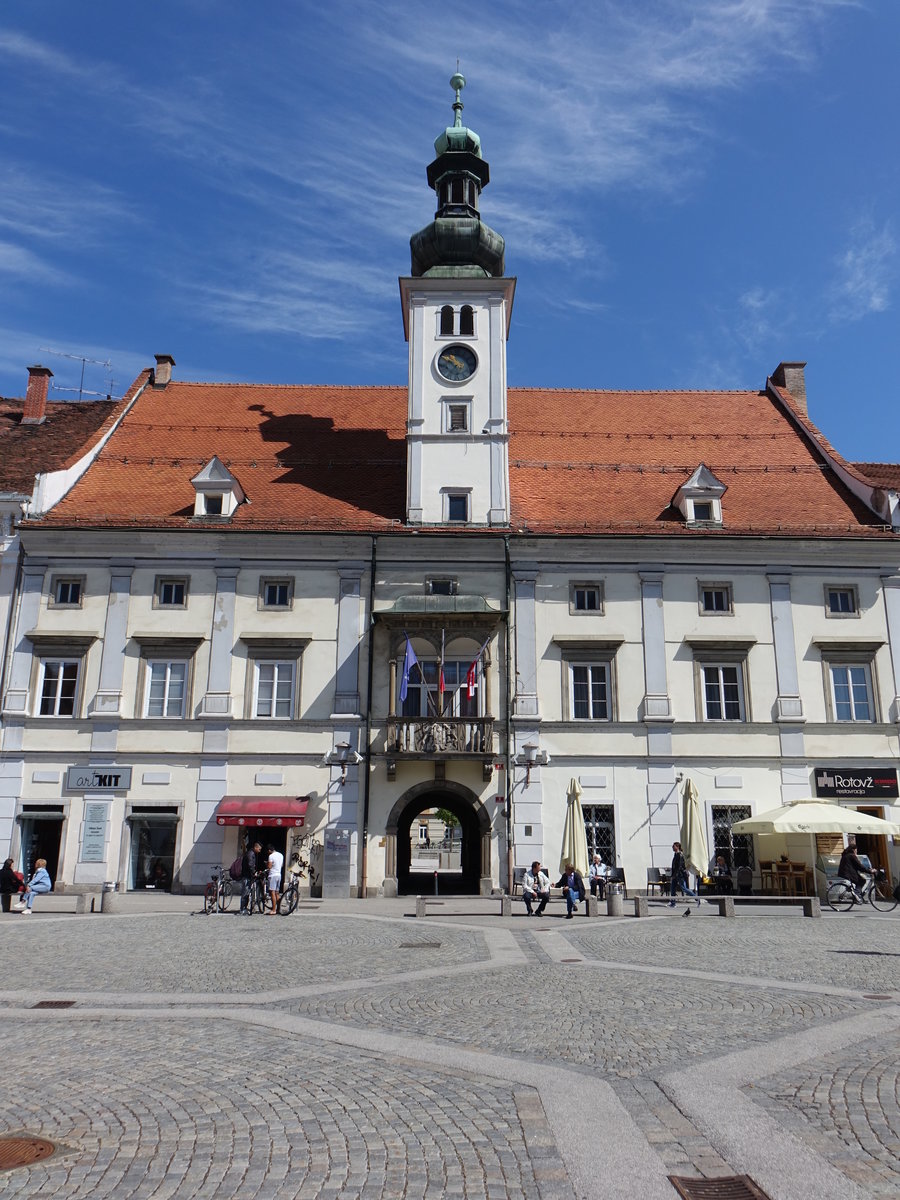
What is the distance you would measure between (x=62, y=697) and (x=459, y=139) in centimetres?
2572

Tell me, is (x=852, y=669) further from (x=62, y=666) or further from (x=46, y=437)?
(x=46, y=437)

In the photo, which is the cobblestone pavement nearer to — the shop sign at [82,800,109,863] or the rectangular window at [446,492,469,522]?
the shop sign at [82,800,109,863]

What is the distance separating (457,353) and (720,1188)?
102 feet

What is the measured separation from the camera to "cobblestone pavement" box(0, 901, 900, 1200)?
6152mm

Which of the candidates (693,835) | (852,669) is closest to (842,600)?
(852,669)

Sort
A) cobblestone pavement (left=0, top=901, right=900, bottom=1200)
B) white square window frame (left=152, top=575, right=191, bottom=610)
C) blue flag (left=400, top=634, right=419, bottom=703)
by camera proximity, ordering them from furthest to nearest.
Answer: white square window frame (left=152, top=575, right=191, bottom=610), blue flag (left=400, top=634, right=419, bottom=703), cobblestone pavement (left=0, top=901, right=900, bottom=1200)

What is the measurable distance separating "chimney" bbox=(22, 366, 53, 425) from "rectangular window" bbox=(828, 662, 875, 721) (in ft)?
99.5

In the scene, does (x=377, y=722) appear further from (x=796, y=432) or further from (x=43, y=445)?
(x=796, y=432)

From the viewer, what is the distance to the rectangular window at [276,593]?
30750mm

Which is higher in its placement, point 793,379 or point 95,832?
point 793,379

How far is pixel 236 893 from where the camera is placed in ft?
89.2

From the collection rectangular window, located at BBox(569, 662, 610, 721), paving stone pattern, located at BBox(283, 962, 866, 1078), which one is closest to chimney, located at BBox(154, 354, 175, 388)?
rectangular window, located at BBox(569, 662, 610, 721)

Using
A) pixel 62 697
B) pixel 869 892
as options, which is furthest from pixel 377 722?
pixel 869 892

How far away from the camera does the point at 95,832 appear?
28.8 meters
